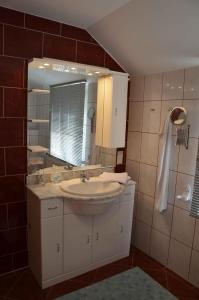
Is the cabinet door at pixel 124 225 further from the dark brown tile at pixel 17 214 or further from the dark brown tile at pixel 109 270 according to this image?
the dark brown tile at pixel 17 214

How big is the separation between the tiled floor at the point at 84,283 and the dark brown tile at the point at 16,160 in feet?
3.25

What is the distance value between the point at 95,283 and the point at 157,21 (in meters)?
2.29

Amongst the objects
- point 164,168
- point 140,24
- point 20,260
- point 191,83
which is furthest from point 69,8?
point 20,260

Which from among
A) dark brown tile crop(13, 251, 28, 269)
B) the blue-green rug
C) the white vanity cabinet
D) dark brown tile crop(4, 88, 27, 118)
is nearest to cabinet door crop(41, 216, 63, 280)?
the white vanity cabinet

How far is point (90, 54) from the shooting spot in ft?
8.08

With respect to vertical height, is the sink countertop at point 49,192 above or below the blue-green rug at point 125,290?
above

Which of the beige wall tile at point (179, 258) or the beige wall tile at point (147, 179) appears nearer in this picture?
the beige wall tile at point (179, 258)

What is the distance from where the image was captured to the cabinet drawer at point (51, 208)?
2.02 meters

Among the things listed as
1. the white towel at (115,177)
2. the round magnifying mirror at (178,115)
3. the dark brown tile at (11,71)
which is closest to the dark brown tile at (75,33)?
the dark brown tile at (11,71)

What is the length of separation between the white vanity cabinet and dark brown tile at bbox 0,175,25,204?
10 cm

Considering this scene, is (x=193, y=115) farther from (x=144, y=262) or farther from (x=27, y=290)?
(x=27, y=290)

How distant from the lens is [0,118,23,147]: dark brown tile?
2107 millimetres

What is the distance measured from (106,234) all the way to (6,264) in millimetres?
981

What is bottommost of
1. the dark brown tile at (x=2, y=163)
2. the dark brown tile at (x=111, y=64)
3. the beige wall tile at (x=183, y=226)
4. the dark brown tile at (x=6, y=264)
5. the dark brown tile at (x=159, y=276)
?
the dark brown tile at (x=159, y=276)
